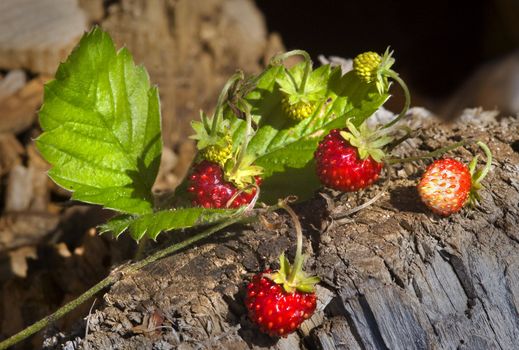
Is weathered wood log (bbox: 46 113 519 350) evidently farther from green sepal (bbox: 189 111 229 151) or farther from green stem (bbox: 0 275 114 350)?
green sepal (bbox: 189 111 229 151)

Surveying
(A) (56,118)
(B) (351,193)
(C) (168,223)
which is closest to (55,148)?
(A) (56,118)

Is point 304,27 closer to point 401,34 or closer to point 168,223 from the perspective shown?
point 401,34

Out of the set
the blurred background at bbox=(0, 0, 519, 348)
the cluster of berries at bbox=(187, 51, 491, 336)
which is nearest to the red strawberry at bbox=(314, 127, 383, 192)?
the cluster of berries at bbox=(187, 51, 491, 336)

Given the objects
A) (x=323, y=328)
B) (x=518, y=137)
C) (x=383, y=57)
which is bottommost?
(x=323, y=328)

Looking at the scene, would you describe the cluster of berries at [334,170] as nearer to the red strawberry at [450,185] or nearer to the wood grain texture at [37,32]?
the red strawberry at [450,185]

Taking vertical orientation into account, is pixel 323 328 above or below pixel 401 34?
above

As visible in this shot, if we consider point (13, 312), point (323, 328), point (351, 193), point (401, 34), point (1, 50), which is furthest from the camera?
point (401, 34)
